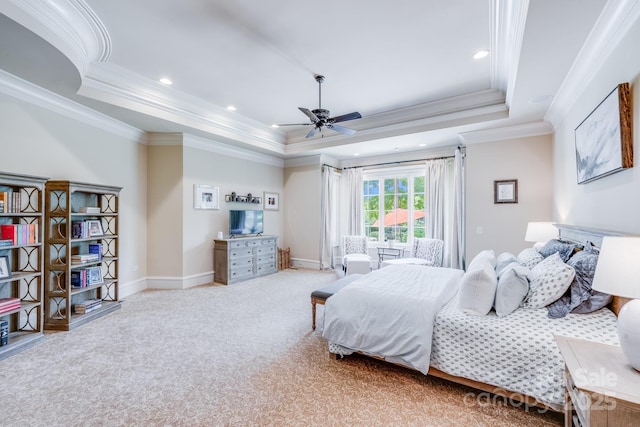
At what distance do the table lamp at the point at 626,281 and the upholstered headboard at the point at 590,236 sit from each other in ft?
2.53

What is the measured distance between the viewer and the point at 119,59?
3305mm

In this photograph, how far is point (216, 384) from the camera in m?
2.25

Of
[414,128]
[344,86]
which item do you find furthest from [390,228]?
[344,86]

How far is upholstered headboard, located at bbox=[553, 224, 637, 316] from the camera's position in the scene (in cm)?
188

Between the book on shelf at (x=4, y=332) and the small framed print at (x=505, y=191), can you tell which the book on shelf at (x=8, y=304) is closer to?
the book on shelf at (x=4, y=332)

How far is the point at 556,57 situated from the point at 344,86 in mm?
2351

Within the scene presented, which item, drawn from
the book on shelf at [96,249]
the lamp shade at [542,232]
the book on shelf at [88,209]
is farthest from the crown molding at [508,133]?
the book on shelf at [96,249]

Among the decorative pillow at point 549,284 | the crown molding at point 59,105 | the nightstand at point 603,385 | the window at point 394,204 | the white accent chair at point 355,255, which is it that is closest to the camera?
the nightstand at point 603,385

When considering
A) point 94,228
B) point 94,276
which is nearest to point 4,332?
point 94,276

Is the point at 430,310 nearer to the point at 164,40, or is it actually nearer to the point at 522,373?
the point at 522,373

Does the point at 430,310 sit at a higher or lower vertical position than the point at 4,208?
lower

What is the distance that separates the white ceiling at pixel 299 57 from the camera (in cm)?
244

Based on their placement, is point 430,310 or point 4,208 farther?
point 4,208

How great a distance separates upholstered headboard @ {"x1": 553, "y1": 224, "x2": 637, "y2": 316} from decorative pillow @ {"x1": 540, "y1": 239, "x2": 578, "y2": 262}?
94 millimetres
